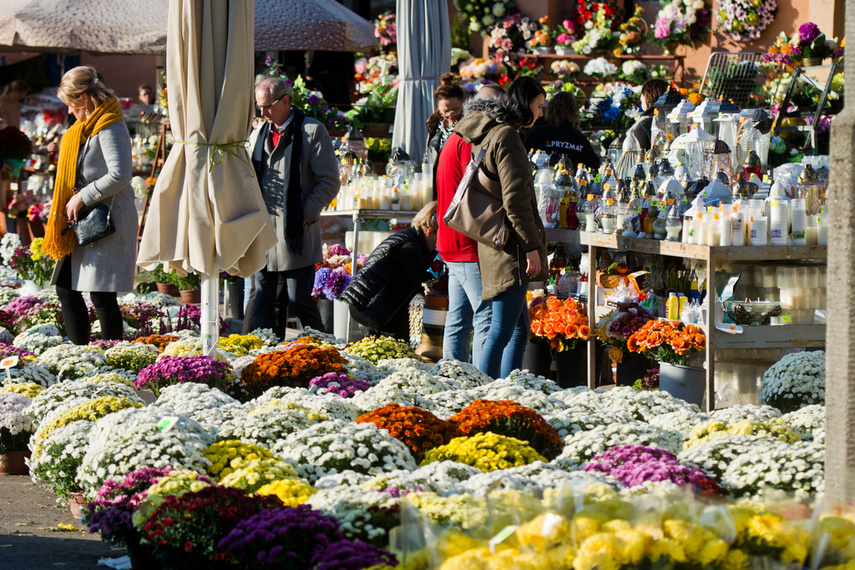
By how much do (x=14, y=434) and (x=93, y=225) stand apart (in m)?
1.48

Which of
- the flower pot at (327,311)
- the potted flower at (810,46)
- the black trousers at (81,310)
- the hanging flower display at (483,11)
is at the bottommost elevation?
the flower pot at (327,311)

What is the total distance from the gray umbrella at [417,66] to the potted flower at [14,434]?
5.23m

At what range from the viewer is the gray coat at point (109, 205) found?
5785mm

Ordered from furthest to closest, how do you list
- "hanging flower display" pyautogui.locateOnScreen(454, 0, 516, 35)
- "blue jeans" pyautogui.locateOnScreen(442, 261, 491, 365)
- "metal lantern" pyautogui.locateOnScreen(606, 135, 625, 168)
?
"hanging flower display" pyautogui.locateOnScreen(454, 0, 516, 35) → "metal lantern" pyautogui.locateOnScreen(606, 135, 625, 168) → "blue jeans" pyautogui.locateOnScreen(442, 261, 491, 365)

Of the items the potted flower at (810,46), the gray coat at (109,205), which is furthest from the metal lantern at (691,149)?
the potted flower at (810,46)

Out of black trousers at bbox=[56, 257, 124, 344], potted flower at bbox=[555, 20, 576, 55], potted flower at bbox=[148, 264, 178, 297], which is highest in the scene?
potted flower at bbox=[555, 20, 576, 55]

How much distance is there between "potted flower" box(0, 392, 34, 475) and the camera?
461 cm

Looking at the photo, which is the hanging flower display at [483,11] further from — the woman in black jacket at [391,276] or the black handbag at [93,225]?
the black handbag at [93,225]

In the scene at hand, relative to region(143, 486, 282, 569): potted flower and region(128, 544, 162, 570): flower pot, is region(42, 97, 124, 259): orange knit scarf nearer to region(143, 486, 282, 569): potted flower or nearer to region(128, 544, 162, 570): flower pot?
region(128, 544, 162, 570): flower pot

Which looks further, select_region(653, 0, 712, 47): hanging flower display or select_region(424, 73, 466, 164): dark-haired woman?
select_region(653, 0, 712, 47): hanging flower display

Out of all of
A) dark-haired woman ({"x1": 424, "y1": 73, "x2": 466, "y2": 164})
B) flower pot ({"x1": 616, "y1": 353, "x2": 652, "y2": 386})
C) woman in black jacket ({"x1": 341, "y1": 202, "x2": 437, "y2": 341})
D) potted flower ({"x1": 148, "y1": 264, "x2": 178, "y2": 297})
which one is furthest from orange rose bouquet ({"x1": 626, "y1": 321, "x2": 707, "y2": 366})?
potted flower ({"x1": 148, "y1": 264, "x2": 178, "y2": 297})

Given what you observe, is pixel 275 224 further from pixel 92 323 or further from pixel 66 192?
pixel 92 323

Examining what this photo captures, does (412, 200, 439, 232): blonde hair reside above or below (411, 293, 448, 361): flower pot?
above

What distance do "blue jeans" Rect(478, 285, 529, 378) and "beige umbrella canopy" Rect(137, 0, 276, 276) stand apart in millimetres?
1238
